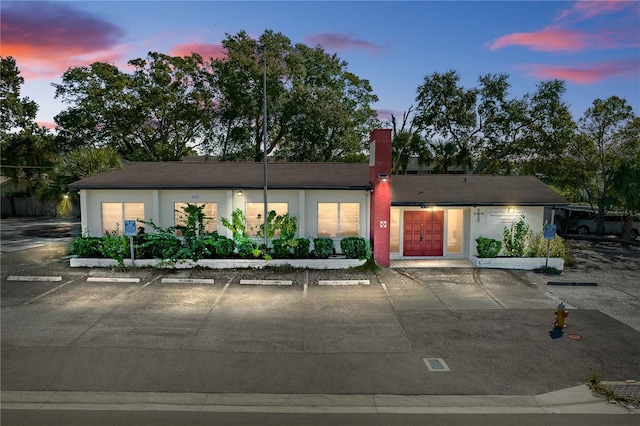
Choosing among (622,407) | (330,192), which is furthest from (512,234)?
→ (622,407)

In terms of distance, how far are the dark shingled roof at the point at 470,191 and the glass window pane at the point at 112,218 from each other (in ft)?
40.5

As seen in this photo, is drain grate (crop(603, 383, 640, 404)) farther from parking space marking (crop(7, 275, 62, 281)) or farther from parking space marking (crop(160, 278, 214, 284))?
parking space marking (crop(7, 275, 62, 281))

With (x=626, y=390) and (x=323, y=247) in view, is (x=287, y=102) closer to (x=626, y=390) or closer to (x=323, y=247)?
(x=323, y=247)

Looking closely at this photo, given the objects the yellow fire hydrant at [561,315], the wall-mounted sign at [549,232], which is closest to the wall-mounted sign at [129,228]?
the yellow fire hydrant at [561,315]

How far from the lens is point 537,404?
24.9 ft

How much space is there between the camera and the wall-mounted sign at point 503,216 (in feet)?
62.0

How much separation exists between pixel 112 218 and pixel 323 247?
9.80m

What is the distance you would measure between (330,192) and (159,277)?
7.93 metres

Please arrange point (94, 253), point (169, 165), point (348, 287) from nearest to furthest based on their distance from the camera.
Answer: point (348, 287), point (94, 253), point (169, 165)

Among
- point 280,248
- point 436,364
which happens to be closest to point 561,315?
point 436,364

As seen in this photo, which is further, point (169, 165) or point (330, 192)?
point (169, 165)

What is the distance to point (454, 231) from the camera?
782 inches

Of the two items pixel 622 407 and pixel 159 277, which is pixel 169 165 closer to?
pixel 159 277

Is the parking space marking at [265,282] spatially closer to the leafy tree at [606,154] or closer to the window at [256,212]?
the window at [256,212]
